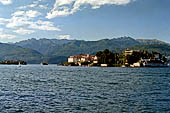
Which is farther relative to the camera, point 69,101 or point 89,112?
point 69,101

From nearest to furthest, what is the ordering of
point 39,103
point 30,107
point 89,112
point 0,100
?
point 89,112
point 30,107
point 39,103
point 0,100

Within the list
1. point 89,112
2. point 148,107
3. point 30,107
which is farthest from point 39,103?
point 148,107

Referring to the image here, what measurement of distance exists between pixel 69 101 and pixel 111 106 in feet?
21.6

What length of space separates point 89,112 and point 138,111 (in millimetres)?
6012

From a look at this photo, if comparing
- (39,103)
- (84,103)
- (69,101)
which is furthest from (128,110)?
(39,103)

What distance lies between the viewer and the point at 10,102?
33625mm

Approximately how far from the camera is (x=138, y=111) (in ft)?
93.9

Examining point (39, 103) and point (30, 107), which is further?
point (39, 103)

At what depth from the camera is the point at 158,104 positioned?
33.5 metres

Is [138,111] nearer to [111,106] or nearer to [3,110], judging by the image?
[111,106]

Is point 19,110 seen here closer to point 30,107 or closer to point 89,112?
point 30,107

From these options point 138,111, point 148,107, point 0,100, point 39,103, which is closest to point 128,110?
point 138,111

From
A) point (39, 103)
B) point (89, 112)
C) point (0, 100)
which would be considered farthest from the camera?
point (0, 100)

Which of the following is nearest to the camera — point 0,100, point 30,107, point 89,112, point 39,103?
point 89,112
